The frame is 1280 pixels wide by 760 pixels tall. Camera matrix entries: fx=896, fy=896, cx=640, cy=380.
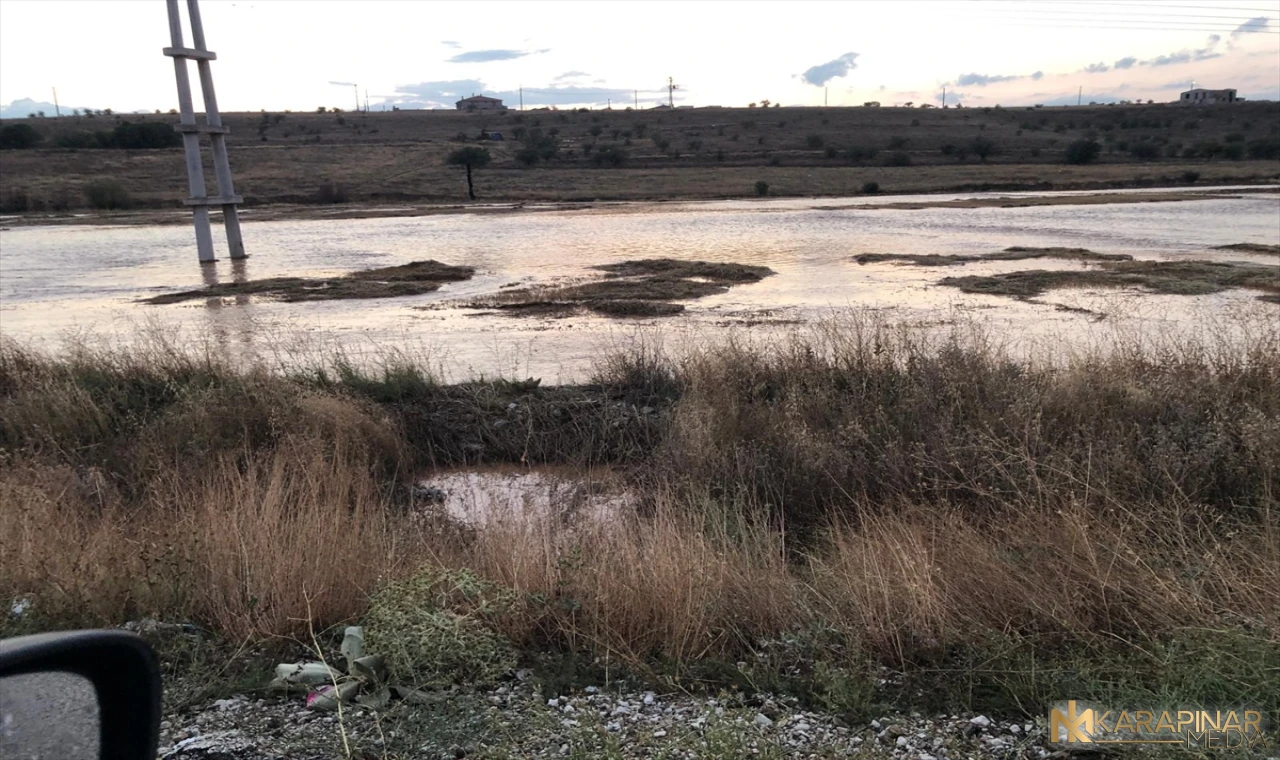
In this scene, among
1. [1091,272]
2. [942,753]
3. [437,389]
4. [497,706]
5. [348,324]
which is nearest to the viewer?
[942,753]

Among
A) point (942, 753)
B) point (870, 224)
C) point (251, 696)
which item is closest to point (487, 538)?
point (251, 696)

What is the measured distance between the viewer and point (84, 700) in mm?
2033

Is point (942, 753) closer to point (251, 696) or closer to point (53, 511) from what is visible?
point (251, 696)

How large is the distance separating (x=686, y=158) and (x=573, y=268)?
59958 millimetres

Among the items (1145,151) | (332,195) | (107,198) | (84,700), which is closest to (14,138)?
(107,198)

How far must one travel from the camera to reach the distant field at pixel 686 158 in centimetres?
5412

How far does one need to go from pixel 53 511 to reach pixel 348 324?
32.7ft

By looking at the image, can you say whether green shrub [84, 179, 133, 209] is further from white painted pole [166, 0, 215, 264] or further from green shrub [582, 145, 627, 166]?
green shrub [582, 145, 627, 166]

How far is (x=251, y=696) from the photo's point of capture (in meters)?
3.83

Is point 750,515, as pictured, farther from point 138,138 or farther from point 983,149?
point 983,149

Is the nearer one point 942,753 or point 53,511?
point 942,753

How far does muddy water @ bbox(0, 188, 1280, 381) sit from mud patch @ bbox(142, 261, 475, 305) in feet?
2.22

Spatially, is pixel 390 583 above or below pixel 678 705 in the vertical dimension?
above

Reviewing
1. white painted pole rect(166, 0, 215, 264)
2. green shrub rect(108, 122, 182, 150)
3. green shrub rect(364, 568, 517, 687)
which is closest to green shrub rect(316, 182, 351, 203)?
white painted pole rect(166, 0, 215, 264)
